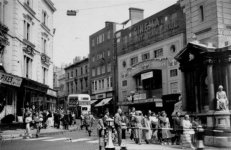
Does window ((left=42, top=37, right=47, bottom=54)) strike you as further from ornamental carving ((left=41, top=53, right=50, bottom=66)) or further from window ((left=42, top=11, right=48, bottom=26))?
window ((left=42, top=11, right=48, bottom=26))

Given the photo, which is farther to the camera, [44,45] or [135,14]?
[135,14]

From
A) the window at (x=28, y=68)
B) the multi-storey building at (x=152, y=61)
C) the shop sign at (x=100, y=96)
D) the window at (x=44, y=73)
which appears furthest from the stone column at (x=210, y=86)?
the shop sign at (x=100, y=96)

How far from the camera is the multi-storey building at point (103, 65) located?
179ft

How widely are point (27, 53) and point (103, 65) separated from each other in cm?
2683

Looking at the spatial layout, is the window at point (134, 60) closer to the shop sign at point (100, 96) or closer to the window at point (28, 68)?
the shop sign at point (100, 96)

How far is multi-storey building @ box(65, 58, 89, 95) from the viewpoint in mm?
66625

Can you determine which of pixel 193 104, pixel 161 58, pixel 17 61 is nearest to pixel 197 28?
pixel 193 104

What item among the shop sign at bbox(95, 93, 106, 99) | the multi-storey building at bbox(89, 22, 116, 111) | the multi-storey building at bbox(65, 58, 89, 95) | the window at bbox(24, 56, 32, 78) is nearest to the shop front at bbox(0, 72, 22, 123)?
the window at bbox(24, 56, 32, 78)

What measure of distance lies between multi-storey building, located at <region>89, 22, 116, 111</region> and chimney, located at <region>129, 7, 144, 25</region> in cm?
343

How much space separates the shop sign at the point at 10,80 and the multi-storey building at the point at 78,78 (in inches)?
1493

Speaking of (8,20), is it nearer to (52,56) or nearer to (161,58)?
(52,56)

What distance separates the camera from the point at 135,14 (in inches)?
2096

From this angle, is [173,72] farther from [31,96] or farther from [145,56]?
[31,96]

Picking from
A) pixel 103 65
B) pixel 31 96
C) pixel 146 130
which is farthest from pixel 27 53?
pixel 103 65
